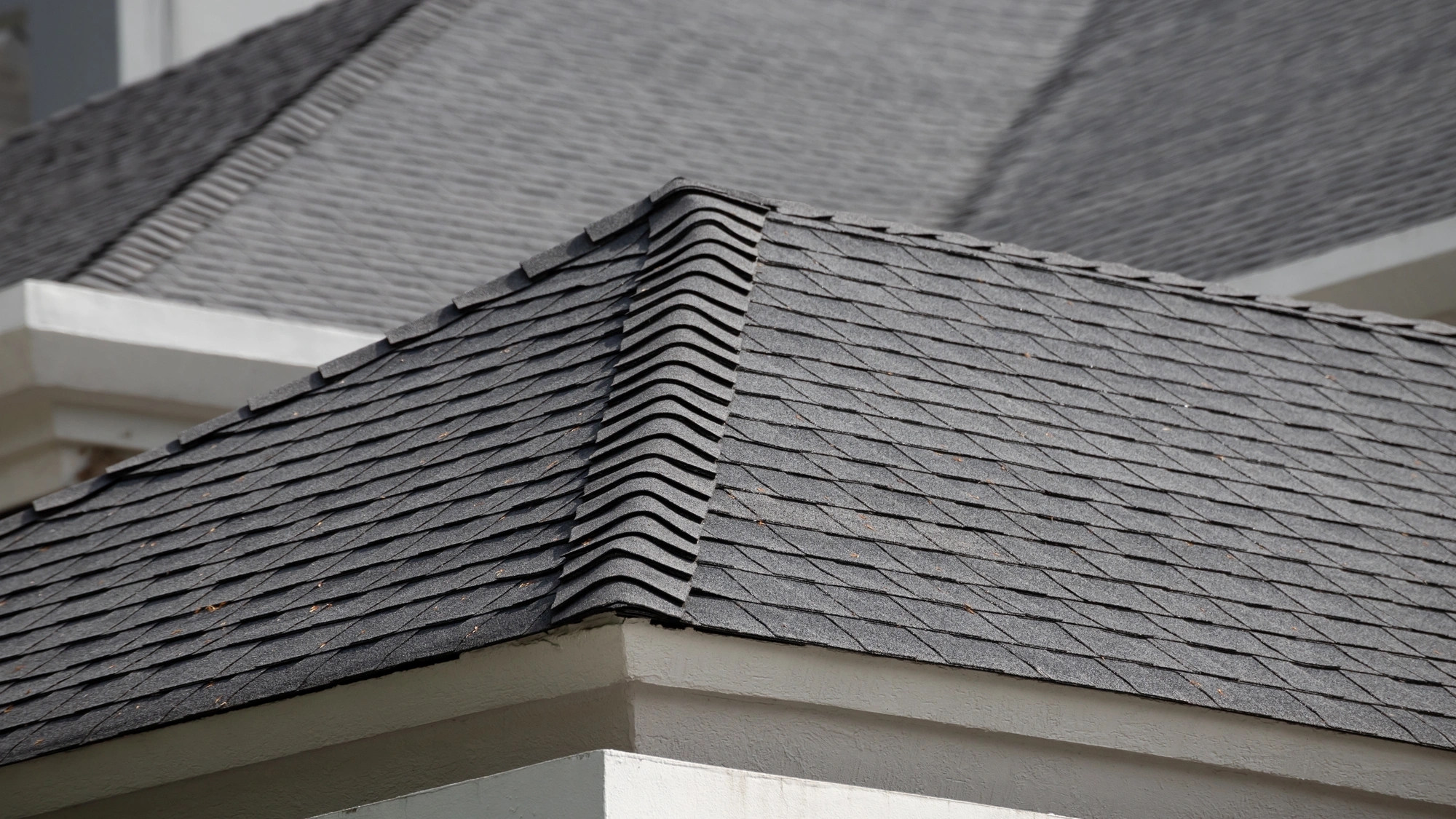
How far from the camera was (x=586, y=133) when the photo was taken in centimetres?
1262

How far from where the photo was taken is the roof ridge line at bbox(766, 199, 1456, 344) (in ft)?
22.9

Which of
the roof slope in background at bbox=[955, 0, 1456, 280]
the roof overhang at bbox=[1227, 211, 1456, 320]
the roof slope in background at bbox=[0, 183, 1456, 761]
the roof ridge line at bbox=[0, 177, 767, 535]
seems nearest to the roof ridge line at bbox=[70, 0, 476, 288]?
the roof ridge line at bbox=[0, 177, 767, 535]

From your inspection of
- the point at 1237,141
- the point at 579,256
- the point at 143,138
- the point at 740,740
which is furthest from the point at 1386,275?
the point at 143,138

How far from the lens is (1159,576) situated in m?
5.77

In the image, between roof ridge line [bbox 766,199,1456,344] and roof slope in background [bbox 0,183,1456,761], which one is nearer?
roof slope in background [bbox 0,183,1456,761]

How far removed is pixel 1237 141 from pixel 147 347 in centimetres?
678

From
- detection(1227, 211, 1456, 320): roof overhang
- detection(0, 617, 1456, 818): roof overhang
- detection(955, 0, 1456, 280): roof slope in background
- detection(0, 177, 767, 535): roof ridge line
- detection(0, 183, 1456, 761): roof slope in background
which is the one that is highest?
detection(955, 0, 1456, 280): roof slope in background

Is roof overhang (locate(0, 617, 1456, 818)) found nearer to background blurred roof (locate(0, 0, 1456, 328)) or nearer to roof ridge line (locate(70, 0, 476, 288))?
background blurred roof (locate(0, 0, 1456, 328))

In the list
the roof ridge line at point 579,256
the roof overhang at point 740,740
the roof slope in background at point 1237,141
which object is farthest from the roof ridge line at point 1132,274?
the roof overhang at point 740,740

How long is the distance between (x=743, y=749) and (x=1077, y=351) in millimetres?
2413

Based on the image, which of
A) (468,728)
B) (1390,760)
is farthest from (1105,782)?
(468,728)

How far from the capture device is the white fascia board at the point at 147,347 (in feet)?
28.6

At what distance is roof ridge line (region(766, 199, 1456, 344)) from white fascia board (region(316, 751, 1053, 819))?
264 cm

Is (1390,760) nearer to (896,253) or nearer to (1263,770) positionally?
(1263,770)
